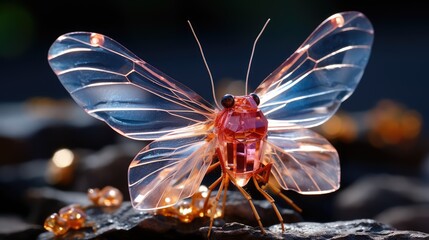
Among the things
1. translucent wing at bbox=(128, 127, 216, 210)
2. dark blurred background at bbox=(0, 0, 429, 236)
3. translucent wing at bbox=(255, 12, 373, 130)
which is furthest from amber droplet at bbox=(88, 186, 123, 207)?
dark blurred background at bbox=(0, 0, 429, 236)

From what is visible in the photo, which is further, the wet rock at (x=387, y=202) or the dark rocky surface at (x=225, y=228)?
the wet rock at (x=387, y=202)

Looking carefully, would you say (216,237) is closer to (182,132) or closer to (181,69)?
(182,132)

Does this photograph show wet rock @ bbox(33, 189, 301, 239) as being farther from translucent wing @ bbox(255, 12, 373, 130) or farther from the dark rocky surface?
translucent wing @ bbox(255, 12, 373, 130)

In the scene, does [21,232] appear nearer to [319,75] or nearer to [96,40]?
[96,40]

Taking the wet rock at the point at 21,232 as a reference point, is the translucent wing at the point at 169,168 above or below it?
above

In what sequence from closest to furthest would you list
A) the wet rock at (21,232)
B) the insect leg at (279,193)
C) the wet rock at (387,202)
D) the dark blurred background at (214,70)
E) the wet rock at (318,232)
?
the wet rock at (318,232) < the insect leg at (279,193) < the wet rock at (21,232) < the wet rock at (387,202) < the dark blurred background at (214,70)

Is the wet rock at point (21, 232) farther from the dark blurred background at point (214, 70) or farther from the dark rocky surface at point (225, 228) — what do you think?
the dark blurred background at point (214, 70)

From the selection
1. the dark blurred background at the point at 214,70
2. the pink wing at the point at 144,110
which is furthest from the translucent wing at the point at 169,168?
the dark blurred background at the point at 214,70
